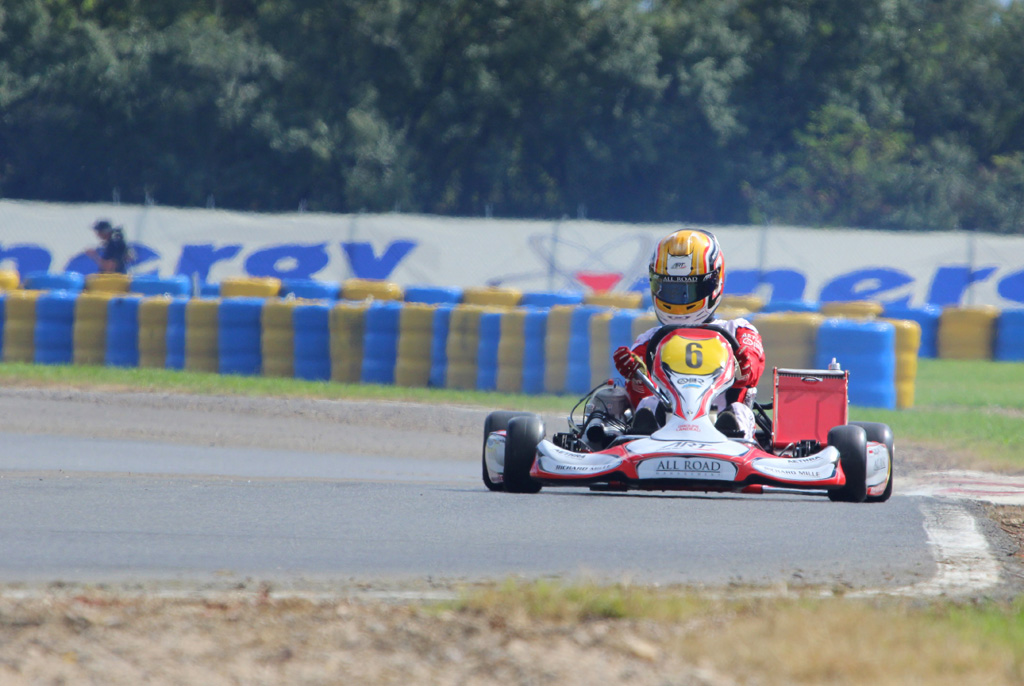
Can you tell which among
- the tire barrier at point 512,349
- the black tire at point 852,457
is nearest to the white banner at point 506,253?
the tire barrier at point 512,349

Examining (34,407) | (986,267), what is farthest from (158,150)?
(34,407)

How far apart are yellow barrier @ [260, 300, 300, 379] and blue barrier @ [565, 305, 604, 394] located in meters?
3.25

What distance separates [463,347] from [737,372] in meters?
7.94

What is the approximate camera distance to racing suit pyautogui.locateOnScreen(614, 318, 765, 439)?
7.83 metres

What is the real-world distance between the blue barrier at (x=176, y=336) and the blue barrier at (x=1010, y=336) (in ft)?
37.5

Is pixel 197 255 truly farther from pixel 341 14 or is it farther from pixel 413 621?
pixel 413 621

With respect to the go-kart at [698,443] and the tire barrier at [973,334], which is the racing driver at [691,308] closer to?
the go-kart at [698,443]

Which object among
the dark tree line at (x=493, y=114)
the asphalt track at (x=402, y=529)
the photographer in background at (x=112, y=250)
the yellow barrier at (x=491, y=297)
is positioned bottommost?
the asphalt track at (x=402, y=529)

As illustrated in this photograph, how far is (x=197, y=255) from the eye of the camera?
2531cm

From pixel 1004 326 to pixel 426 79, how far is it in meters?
21.8

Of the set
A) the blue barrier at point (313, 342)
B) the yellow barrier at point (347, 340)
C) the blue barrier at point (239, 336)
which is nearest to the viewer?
the yellow barrier at point (347, 340)

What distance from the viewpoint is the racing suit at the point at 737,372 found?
308 inches

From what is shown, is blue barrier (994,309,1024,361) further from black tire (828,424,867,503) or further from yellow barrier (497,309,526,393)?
black tire (828,424,867,503)

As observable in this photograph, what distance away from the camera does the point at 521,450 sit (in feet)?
24.6
